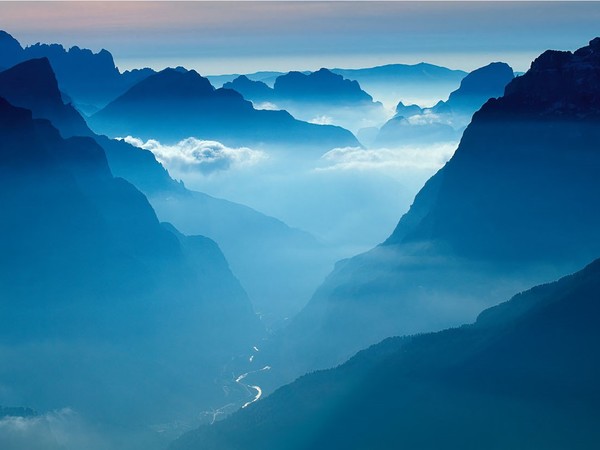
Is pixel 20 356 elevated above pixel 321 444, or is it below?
above

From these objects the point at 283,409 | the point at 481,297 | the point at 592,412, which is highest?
the point at 481,297

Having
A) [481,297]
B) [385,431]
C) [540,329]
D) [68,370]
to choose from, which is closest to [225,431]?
[385,431]

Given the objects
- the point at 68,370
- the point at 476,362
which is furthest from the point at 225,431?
the point at 68,370

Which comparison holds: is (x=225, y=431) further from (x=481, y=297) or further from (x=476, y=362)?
(x=481, y=297)

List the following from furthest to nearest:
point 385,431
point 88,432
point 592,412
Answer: point 88,432, point 385,431, point 592,412

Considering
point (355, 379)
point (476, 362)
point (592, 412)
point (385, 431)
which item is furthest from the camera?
point (355, 379)

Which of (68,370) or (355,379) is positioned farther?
(68,370)
